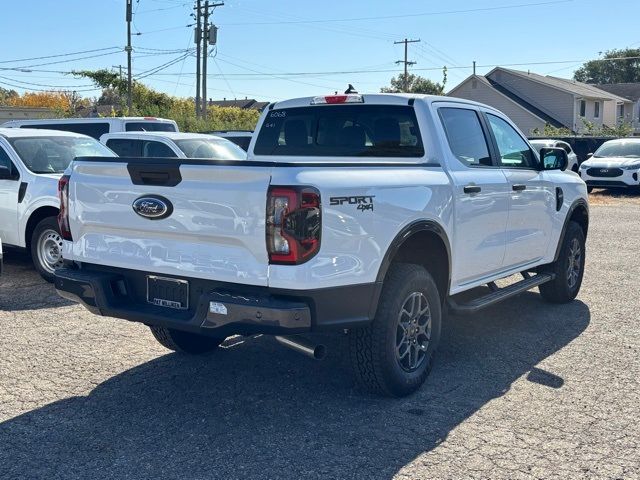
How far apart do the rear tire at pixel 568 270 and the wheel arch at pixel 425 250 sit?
251cm

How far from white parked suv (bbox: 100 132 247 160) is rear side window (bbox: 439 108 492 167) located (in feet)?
20.5

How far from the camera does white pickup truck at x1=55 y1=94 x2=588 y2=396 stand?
403 centimetres

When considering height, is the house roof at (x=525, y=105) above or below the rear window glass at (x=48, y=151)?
above

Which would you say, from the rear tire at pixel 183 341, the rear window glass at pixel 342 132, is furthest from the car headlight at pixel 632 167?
the rear tire at pixel 183 341

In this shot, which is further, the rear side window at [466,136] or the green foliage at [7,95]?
the green foliage at [7,95]

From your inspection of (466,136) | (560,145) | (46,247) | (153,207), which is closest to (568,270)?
(466,136)

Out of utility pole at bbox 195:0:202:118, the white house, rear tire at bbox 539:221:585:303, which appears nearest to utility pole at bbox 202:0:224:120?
utility pole at bbox 195:0:202:118

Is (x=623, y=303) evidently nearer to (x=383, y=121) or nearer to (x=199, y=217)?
(x=383, y=121)

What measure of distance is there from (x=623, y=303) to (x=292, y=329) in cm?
500

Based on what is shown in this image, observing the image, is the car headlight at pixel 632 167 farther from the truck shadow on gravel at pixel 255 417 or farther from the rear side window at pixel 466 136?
the rear side window at pixel 466 136

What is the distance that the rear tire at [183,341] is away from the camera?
560cm

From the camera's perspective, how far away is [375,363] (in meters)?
4.61

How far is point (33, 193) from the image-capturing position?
8516 millimetres

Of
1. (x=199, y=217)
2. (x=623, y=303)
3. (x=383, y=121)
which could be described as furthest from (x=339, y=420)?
(x=623, y=303)
